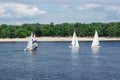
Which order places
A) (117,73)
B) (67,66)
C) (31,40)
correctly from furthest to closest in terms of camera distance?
(31,40)
(67,66)
(117,73)

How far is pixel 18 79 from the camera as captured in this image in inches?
3036

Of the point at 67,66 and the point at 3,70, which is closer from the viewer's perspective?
the point at 3,70

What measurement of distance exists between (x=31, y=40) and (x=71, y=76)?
83855 millimetres

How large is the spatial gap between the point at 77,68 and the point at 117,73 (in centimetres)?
1347

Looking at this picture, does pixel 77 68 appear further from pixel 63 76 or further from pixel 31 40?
pixel 31 40

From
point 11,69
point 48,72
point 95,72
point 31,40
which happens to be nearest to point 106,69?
point 95,72

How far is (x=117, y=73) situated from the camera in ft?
276

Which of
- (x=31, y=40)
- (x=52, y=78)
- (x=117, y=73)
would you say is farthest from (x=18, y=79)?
(x=31, y=40)

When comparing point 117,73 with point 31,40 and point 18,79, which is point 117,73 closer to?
point 18,79

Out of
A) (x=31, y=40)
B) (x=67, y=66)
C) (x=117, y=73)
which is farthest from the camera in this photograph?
(x=31, y=40)

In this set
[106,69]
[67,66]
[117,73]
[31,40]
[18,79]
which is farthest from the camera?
[31,40]

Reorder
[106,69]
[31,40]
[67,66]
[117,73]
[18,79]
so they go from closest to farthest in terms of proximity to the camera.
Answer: [18,79]
[117,73]
[106,69]
[67,66]
[31,40]

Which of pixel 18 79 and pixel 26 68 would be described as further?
pixel 26 68

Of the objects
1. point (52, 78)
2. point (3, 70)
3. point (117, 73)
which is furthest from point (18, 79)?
point (117, 73)
